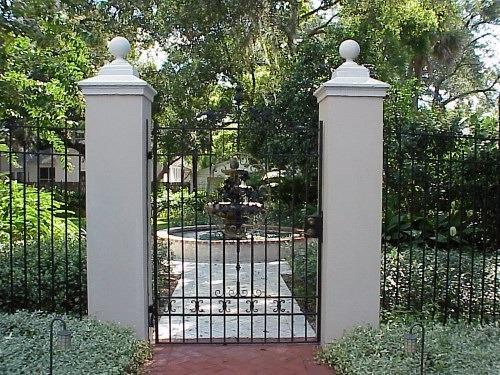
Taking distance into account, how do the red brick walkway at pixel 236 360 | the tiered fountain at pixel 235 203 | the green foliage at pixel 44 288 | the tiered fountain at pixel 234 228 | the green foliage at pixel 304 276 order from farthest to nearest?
1. the tiered fountain at pixel 235 203
2. the tiered fountain at pixel 234 228
3. the green foliage at pixel 304 276
4. the green foliage at pixel 44 288
5. the red brick walkway at pixel 236 360

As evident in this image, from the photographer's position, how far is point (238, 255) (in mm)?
4855

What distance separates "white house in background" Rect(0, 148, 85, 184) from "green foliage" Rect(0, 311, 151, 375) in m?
1.23

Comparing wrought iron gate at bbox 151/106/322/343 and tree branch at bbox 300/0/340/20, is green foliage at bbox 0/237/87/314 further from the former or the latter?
tree branch at bbox 300/0/340/20

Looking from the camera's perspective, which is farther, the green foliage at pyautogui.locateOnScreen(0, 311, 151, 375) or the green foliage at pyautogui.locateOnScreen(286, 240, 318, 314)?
the green foliage at pyautogui.locateOnScreen(286, 240, 318, 314)

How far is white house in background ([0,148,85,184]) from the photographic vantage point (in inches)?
192

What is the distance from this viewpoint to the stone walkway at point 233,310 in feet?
16.2

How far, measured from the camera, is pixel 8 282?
5.25 meters

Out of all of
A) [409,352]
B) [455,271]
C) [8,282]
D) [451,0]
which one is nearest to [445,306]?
[455,271]

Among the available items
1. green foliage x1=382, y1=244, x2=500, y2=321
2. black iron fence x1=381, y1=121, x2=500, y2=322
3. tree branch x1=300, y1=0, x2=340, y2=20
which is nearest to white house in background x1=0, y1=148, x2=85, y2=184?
black iron fence x1=381, y1=121, x2=500, y2=322

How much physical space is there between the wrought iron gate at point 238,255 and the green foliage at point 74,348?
735mm

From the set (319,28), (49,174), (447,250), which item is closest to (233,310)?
(447,250)

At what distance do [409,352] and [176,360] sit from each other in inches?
73.0

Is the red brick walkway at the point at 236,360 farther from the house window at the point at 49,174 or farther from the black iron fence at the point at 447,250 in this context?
the house window at the point at 49,174

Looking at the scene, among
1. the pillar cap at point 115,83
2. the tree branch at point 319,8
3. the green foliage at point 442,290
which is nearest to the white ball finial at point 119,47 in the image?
the pillar cap at point 115,83
